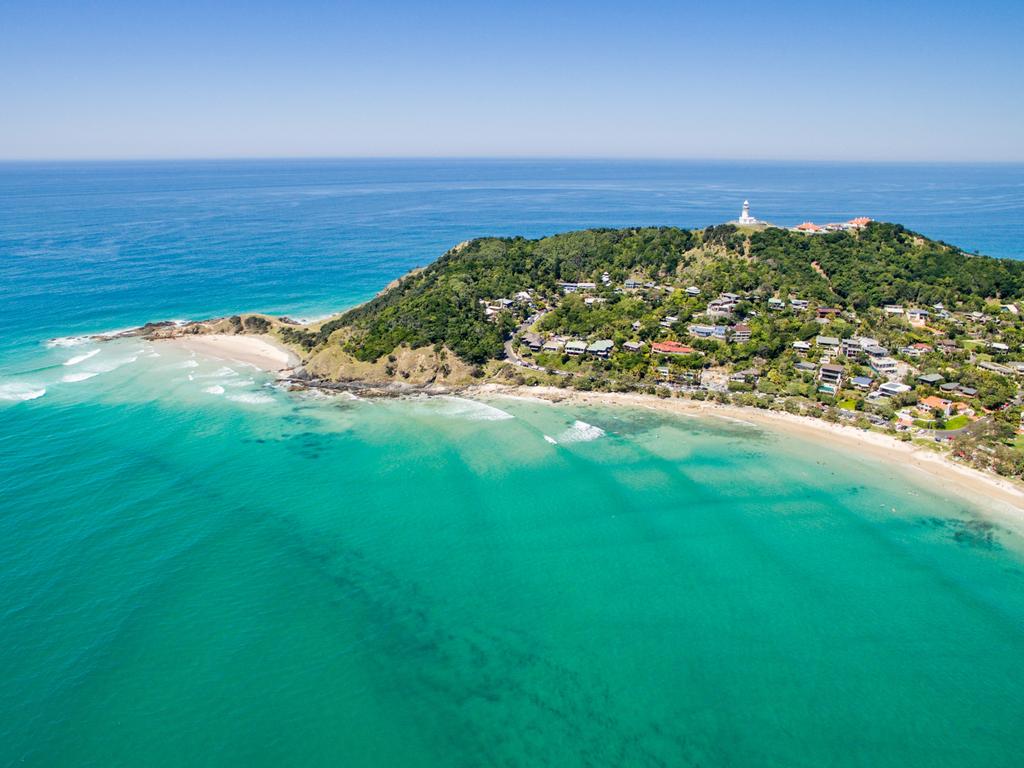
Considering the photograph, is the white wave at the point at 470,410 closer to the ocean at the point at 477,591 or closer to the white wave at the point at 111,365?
the ocean at the point at 477,591

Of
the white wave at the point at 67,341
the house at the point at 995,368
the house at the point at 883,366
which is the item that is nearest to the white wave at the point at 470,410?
the house at the point at 883,366

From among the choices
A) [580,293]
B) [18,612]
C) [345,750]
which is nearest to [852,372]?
[580,293]

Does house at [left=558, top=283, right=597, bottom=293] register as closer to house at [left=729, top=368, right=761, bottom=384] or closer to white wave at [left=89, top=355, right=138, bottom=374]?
house at [left=729, top=368, right=761, bottom=384]

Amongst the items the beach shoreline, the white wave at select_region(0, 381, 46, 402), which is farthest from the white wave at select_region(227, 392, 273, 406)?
the white wave at select_region(0, 381, 46, 402)

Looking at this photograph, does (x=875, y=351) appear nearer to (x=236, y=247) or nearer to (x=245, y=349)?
(x=245, y=349)

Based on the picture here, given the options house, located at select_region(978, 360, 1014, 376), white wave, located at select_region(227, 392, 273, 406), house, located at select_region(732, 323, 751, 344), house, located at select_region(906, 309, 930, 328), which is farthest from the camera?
house, located at select_region(906, 309, 930, 328)

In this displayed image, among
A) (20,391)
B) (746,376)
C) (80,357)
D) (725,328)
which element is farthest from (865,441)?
(80,357)

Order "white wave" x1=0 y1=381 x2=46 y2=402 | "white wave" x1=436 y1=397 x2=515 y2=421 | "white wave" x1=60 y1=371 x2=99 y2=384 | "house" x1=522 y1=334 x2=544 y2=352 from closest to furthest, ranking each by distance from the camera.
A: "white wave" x1=436 y1=397 x2=515 y2=421 < "white wave" x1=0 y1=381 x2=46 y2=402 < "white wave" x1=60 y1=371 x2=99 y2=384 < "house" x1=522 y1=334 x2=544 y2=352

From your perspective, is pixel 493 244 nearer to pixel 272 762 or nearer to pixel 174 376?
pixel 174 376
